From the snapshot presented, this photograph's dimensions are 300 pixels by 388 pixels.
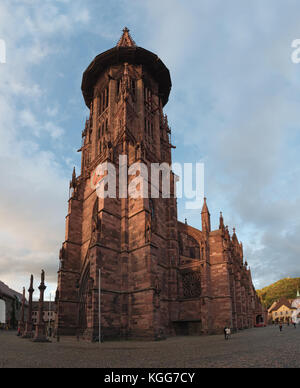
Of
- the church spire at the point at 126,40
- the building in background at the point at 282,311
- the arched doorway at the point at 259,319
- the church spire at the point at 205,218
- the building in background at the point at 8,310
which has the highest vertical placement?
the church spire at the point at 126,40

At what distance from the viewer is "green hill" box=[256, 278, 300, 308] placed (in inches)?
4520

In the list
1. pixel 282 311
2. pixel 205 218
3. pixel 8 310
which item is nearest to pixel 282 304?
pixel 282 311

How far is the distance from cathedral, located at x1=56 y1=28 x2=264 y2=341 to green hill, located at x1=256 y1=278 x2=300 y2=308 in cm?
9127

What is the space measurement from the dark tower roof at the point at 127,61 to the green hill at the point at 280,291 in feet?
335

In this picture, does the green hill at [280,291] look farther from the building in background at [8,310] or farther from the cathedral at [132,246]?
the building in background at [8,310]

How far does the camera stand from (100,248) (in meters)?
22.6

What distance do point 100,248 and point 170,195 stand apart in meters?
13.1

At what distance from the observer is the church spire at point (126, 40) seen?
49806 millimetres

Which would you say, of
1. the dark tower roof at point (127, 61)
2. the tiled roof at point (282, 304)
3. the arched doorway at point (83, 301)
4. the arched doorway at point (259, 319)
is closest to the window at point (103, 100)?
the dark tower roof at point (127, 61)

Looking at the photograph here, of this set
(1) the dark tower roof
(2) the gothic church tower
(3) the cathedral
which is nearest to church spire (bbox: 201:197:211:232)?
(3) the cathedral

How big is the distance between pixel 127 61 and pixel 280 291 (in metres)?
116

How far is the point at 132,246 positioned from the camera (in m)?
24.4
